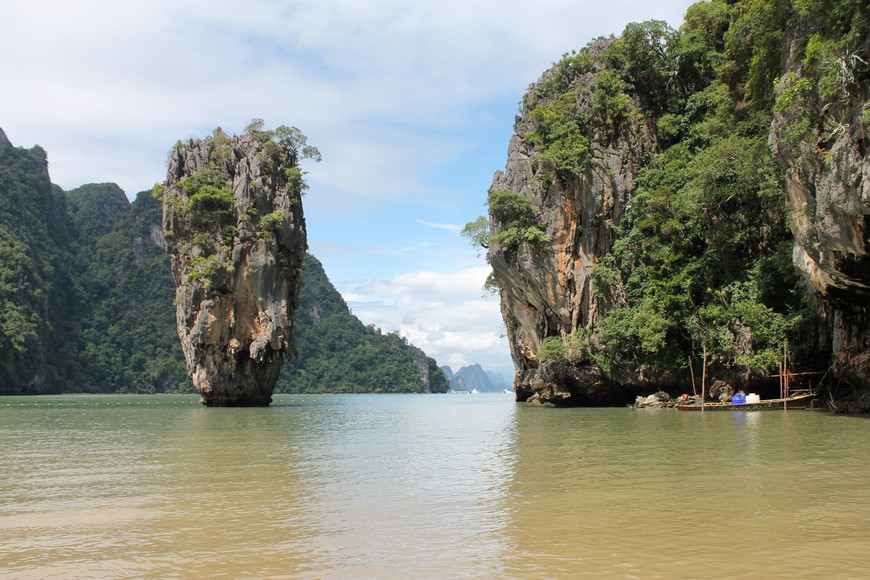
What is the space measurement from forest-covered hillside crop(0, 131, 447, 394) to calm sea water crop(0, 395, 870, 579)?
6502cm

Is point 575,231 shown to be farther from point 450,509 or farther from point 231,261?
point 450,509

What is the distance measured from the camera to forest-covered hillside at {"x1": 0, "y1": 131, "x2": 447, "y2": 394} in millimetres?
73375

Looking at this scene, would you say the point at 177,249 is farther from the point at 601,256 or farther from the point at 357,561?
the point at 357,561

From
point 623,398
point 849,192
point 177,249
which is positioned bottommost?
point 623,398

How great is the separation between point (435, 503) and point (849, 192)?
12.4 meters

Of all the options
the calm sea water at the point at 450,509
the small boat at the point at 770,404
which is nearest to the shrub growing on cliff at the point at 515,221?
the small boat at the point at 770,404

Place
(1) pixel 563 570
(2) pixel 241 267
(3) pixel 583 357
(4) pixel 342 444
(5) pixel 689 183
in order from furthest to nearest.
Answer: (2) pixel 241 267 → (3) pixel 583 357 → (5) pixel 689 183 → (4) pixel 342 444 → (1) pixel 563 570

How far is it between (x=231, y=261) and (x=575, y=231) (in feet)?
60.1

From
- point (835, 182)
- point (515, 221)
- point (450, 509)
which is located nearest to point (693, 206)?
point (515, 221)

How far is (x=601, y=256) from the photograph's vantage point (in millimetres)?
30984

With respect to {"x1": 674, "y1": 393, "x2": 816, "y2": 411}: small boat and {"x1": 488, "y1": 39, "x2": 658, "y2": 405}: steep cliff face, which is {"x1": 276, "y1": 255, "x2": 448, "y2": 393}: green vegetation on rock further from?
{"x1": 674, "y1": 393, "x2": 816, "y2": 411}: small boat

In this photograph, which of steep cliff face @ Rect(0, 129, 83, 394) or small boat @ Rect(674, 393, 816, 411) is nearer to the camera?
small boat @ Rect(674, 393, 816, 411)

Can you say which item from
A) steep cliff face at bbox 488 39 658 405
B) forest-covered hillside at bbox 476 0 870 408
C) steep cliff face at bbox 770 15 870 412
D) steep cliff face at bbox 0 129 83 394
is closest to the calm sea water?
steep cliff face at bbox 770 15 870 412

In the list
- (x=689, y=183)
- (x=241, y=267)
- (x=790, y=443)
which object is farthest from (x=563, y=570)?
(x=241, y=267)
